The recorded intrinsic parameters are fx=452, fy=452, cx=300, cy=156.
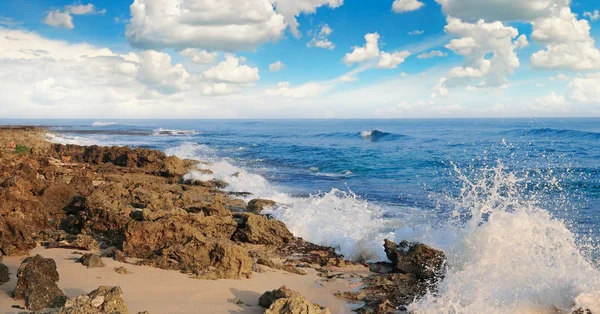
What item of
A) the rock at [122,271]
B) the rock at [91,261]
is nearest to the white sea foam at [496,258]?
the rock at [122,271]

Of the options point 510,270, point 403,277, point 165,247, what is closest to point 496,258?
point 510,270

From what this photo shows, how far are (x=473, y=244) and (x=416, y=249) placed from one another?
992 mm

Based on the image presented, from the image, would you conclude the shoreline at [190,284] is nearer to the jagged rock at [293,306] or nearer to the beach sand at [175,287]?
the beach sand at [175,287]

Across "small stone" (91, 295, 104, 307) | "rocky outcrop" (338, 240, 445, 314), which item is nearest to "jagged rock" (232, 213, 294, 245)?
"rocky outcrop" (338, 240, 445, 314)

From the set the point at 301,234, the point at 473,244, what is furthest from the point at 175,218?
the point at 473,244

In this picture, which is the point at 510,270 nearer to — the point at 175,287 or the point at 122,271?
the point at 175,287

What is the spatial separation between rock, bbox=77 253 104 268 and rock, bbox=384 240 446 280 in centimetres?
488

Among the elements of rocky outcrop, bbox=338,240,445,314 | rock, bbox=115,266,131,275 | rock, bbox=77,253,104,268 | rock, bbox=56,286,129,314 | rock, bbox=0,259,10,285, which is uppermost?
rock, bbox=56,286,129,314

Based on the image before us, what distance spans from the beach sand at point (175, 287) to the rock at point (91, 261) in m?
0.09

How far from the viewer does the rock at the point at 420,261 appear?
7.46m

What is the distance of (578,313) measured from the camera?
226 inches

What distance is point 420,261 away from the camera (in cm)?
759

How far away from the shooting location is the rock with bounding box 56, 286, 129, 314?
4.40m

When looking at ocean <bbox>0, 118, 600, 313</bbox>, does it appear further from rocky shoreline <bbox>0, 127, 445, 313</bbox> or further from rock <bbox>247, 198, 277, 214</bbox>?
rocky shoreline <bbox>0, 127, 445, 313</bbox>
